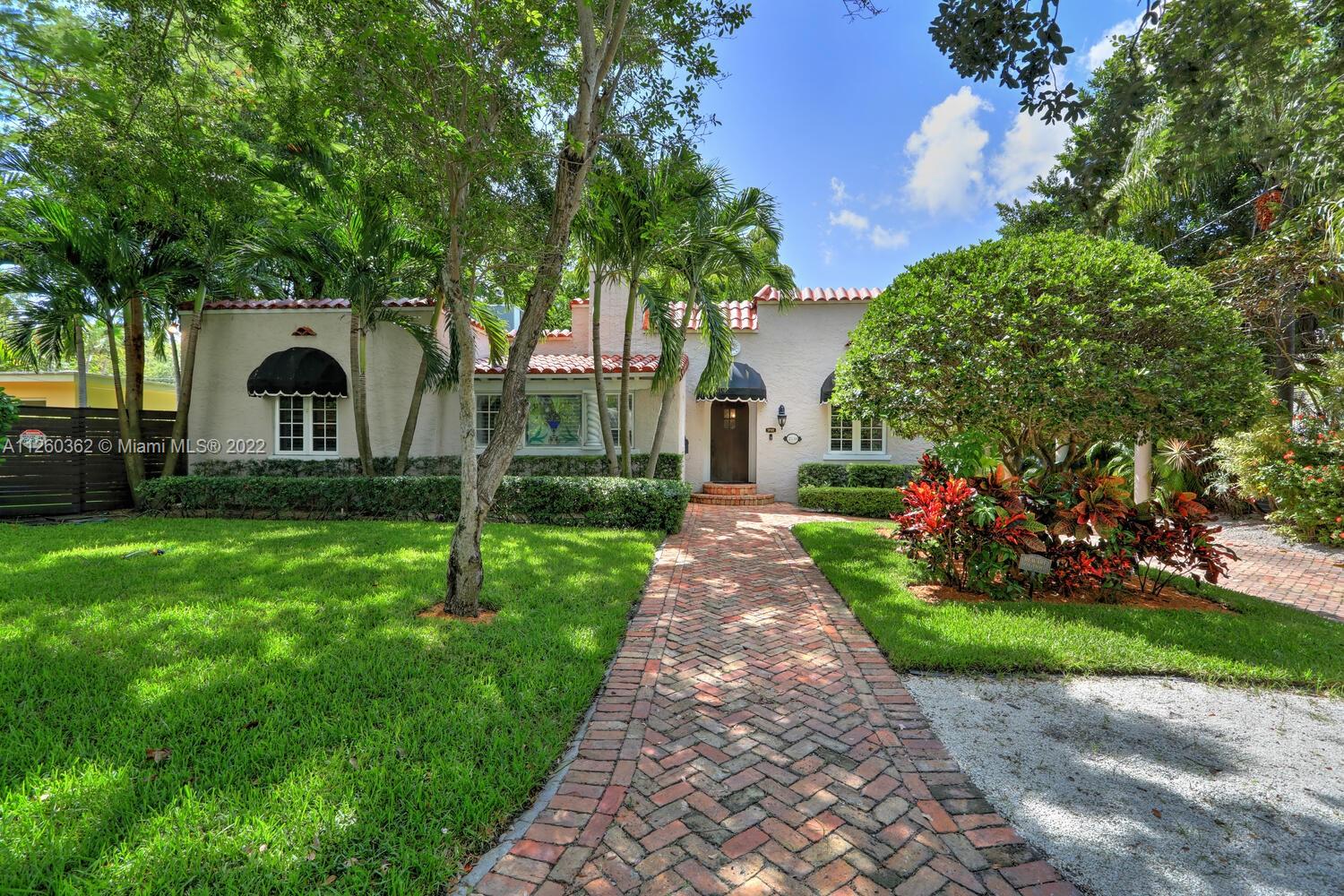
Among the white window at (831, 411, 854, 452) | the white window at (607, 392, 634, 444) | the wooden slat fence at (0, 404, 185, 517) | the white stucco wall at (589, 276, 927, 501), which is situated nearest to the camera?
the wooden slat fence at (0, 404, 185, 517)

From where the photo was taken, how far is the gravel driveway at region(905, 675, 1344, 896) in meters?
2.70

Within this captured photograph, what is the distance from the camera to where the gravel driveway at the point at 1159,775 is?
106 inches

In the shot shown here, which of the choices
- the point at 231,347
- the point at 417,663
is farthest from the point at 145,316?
the point at 417,663

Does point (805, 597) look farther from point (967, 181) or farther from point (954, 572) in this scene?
point (967, 181)

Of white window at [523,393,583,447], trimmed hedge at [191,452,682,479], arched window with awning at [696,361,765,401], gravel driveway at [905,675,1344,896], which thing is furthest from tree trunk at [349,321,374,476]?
gravel driveway at [905,675,1344,896]

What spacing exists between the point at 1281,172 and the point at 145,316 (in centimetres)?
2130

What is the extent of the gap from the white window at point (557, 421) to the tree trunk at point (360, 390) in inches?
159

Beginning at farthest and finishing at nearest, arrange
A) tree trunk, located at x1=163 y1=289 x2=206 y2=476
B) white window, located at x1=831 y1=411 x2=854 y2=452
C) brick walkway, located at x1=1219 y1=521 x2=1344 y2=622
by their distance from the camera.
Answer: white window, located at x1=831 y1=411 x2=854 y2=452
tree trunk, located at x1=163 y1=289 x2=206 y2=476
brick walkway, located at x1=1219 y1=521 x2=1344 y2=622

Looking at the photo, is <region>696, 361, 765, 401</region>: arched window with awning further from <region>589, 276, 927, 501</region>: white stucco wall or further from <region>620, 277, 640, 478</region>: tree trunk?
<region>620, 277, 640, 478</region>: tree trunk

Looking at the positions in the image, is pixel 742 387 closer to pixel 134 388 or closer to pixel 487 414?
pixel 487 414

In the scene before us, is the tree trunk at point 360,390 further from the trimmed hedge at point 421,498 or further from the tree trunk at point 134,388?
the tree trunk at point 134,388

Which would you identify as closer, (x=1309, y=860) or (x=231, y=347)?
(x=1309, y=860)

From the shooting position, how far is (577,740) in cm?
Result: 379

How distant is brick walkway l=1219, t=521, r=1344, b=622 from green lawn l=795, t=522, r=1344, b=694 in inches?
33.3
